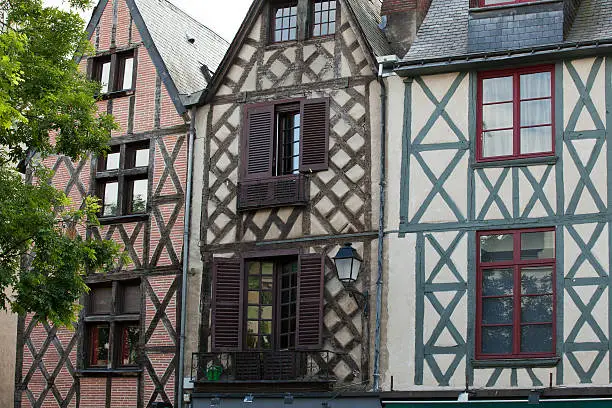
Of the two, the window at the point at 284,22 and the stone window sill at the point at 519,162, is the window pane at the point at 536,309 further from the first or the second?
the window at the point at 284,22

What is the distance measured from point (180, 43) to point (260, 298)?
5696 millimetres

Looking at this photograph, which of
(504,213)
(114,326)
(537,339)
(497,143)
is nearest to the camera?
(537,339)

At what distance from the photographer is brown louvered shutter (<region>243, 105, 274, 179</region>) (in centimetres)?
2008

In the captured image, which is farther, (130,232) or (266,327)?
(130,232)

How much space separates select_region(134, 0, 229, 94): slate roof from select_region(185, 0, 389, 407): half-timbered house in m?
1.43

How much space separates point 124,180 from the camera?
70.8 feet

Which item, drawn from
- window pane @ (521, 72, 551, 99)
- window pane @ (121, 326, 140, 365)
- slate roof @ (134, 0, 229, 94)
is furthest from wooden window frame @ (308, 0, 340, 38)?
window pane @ (121, 326, 140, 365)

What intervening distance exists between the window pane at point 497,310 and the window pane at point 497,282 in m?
0.10

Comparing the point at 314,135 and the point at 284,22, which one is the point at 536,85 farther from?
the point at 284,22

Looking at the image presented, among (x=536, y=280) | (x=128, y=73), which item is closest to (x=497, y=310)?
(x=536, y=280)

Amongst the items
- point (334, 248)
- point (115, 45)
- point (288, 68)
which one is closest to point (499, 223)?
point (334, 248)

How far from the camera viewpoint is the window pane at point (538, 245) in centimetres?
1772

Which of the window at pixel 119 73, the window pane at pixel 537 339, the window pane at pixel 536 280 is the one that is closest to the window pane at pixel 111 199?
the window at pixel 119 73

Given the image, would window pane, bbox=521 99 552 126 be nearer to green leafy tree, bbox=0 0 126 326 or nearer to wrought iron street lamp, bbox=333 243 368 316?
wrought iron street lamp, bbox=333 243 368 316
